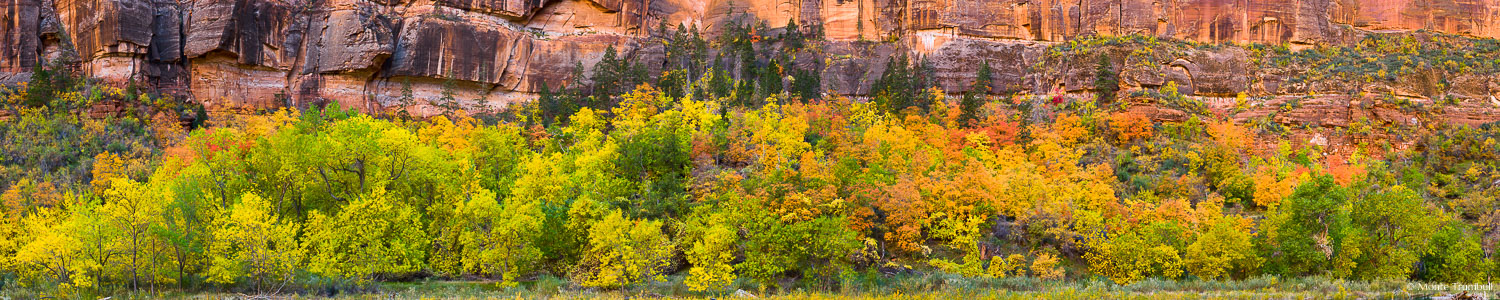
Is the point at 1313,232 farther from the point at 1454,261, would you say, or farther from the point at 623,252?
the point at 623,252

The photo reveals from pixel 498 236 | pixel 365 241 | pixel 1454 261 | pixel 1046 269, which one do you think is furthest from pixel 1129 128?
pixel 365 241

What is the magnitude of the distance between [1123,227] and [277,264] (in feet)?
105

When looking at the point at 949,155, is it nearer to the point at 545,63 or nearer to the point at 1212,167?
the point at 1212,167

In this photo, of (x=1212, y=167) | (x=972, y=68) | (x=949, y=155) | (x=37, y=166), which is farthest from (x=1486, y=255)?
(x=37, y=166)

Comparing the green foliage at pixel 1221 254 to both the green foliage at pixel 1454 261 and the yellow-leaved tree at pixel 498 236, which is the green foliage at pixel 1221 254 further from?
the yellow-leaved tree at pixel 498 236

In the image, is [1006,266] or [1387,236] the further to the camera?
[1006,266]

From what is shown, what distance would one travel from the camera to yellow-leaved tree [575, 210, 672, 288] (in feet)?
112

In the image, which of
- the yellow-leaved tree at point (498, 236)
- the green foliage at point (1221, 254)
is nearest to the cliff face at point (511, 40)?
the green foliage at point (1221, 254)

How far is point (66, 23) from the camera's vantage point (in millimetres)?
69938

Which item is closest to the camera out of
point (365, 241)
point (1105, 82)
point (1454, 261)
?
point (365, 241)

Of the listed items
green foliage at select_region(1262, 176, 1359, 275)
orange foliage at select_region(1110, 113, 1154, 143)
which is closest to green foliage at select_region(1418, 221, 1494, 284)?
green foliage at select_region(1262, 176, 1359, 275)

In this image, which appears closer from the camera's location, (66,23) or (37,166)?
(37,166)

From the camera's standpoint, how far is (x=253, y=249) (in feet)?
108

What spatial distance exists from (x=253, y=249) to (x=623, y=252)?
1252 cm
